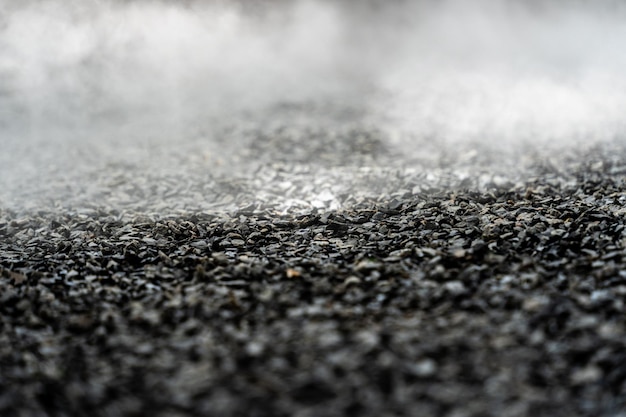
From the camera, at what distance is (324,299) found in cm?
389

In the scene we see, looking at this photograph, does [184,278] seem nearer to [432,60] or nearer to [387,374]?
[387,374]

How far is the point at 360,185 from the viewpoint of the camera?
265 inches

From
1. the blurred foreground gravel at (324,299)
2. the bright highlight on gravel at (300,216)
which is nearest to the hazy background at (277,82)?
the bright highlight on gravel at (300,216)

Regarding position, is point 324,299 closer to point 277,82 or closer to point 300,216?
point 300,216

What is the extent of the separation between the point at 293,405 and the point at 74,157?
6.52m

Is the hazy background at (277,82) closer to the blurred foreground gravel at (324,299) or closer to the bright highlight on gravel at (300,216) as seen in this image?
the bright highlight on gravel at (300,216)

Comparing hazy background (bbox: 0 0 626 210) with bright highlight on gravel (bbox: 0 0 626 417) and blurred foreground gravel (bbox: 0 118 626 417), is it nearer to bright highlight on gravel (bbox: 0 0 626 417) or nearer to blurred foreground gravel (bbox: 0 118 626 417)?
bright highlight on gravel (bbox: 0 0 626 417)

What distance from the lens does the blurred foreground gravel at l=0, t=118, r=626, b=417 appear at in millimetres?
2982

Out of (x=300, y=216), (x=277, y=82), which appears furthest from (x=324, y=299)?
(x=277, y=82)

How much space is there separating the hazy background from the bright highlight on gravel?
0.06 meters

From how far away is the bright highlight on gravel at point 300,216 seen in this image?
122 inches

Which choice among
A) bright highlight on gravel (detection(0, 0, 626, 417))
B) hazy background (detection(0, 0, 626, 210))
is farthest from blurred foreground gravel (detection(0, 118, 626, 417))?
hazy background (detection(0, 0, 626, 210))

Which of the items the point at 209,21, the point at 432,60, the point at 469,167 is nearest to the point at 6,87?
the point at 209,21

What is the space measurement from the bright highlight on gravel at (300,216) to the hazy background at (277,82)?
56 millimetres
